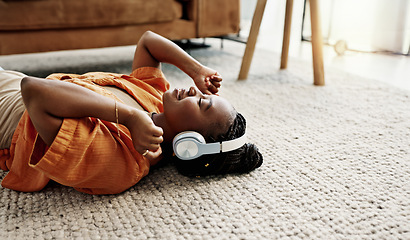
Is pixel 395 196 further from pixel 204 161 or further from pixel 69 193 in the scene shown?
pixel 69 193

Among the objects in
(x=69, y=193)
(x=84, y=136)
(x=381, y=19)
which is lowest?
(x=69, y=193)

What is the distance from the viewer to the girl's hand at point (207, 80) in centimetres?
90

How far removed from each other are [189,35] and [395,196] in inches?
50.1

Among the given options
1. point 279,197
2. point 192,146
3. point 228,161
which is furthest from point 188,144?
point 279,197

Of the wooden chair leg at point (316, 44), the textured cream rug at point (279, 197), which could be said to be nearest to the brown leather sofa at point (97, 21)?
the wooden chair leg at point (316, 44)

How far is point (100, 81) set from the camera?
0.83m

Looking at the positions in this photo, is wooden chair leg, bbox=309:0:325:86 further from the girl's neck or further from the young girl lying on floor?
the girl's neck

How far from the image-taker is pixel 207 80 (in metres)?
0.90

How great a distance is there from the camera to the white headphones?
69 centimetres

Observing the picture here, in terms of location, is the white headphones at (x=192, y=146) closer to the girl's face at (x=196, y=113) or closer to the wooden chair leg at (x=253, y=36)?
the girl's face at (x=196, y=113)

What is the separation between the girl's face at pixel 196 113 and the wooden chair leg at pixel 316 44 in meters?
0.76

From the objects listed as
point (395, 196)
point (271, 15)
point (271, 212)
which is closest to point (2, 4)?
point (271, 212)

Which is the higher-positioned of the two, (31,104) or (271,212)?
(31,104)

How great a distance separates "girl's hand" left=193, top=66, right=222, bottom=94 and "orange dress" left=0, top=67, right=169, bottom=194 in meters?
0.24
